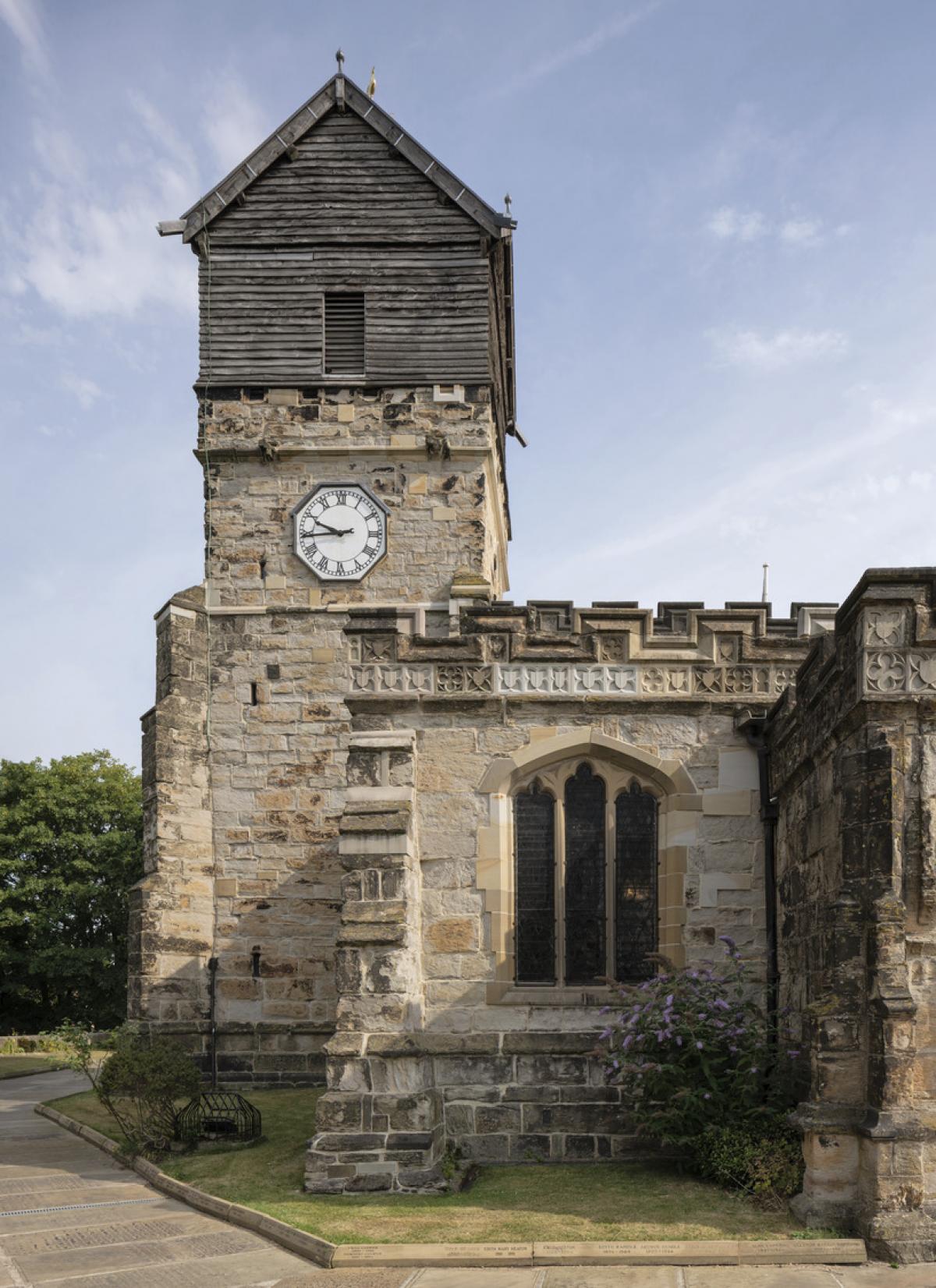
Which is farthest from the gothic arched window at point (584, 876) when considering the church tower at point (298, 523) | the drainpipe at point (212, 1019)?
the drainpipe at point (212, 1019)

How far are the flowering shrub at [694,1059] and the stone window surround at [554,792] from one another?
2.38 feet

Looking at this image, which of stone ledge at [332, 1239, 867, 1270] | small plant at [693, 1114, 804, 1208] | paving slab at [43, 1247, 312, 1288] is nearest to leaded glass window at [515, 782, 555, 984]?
small plant at [693, 1114, 804, 1208]

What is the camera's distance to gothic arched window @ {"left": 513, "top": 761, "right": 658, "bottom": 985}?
520 inches

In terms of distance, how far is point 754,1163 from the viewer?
10.8 m

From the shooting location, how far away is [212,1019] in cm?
1858

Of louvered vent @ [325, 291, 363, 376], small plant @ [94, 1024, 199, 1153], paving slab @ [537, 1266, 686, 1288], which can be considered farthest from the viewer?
louvered vent @ [325, 291, 363, 376]

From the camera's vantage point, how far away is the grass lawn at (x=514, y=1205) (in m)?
9.90

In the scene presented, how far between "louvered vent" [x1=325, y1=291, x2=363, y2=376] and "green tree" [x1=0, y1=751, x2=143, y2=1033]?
1826 centimetres

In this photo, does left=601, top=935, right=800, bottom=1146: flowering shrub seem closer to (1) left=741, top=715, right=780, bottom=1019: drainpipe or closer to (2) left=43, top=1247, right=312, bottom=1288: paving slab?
(1) left=741, top=715, right=780, bottom=1019: drainpipe

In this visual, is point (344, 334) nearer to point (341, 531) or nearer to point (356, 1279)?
point (341, 531)

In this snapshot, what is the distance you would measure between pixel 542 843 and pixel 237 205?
42.1 feet

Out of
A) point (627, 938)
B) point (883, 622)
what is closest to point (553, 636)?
point (627, 938)

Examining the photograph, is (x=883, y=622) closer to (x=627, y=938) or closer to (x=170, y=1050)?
(x=627, y=938)

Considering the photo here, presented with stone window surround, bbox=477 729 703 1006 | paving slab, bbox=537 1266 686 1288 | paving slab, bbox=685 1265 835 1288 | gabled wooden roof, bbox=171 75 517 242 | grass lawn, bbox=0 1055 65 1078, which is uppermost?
gabled wooden roof, bbox=171 75 517 242
